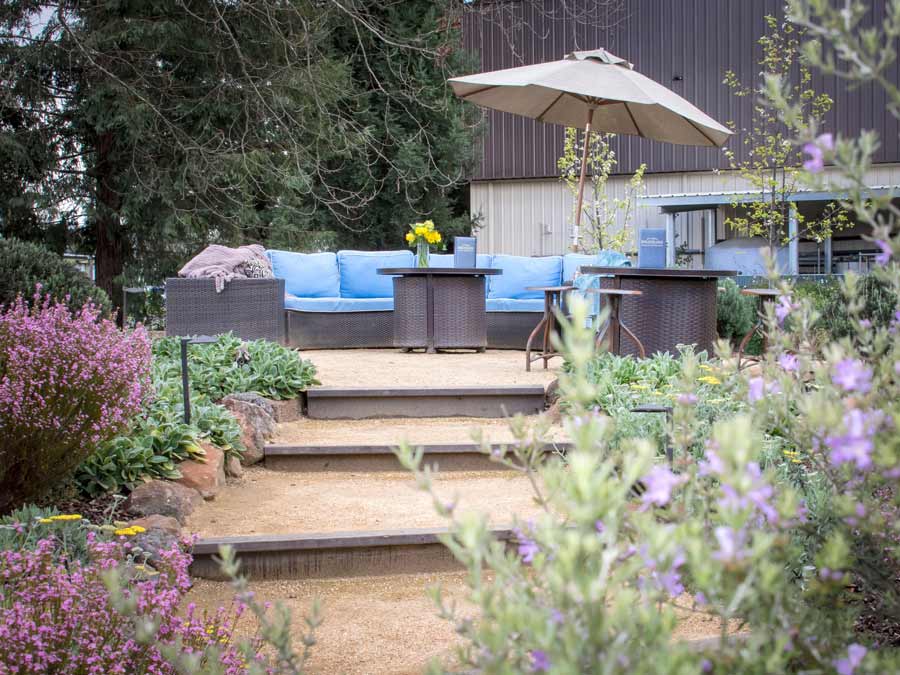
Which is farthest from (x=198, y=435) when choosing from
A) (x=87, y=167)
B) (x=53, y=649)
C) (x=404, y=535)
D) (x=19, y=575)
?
(x=87, y=167)

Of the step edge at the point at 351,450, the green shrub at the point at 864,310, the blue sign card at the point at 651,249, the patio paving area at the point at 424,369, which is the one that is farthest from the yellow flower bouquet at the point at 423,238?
the step edge at the point at 351,450

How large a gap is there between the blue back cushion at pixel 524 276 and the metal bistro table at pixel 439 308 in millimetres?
943

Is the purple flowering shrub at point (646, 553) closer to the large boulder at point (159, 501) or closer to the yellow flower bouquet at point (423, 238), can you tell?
the large boulder at point (159, 501)

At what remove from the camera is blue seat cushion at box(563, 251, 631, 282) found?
803cm

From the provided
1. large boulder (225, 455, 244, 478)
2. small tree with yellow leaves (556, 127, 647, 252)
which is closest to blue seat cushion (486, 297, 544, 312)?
small tree with yellow leaves (556, 127, 647, 252)

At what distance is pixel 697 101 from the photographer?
20.4 metres

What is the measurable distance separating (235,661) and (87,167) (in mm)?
10643

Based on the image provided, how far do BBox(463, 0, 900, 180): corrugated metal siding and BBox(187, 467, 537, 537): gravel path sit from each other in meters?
16.0

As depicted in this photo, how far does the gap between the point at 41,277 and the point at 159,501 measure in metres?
3.16

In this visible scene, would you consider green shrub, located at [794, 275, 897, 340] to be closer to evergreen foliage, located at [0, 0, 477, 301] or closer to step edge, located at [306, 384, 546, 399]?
step edge, located at [306, 384, 546, 399]

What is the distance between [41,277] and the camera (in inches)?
248

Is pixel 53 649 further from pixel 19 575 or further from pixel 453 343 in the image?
pixel 453 343

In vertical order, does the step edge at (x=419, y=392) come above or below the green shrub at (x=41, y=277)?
below

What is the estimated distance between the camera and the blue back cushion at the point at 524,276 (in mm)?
10141
